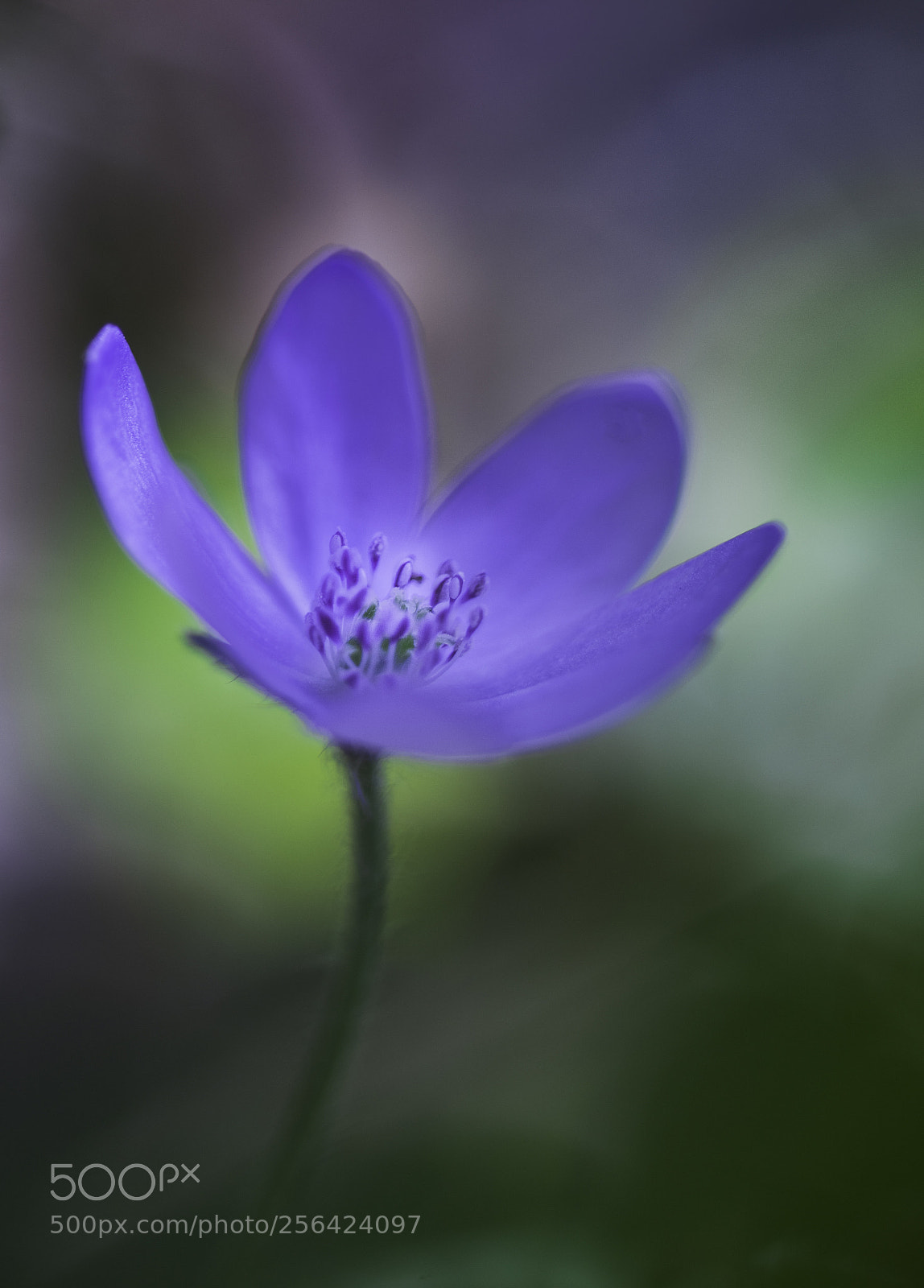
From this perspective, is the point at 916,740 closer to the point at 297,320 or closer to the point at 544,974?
the point at 544,974

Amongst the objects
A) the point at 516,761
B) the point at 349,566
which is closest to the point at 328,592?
the point at 349,566

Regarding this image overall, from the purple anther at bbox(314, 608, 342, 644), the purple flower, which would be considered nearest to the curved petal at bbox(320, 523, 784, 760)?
the purple flower

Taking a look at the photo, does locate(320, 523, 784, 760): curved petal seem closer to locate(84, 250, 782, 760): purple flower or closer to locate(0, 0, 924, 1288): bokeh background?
locate(84, 250, 782, 760): purple flower

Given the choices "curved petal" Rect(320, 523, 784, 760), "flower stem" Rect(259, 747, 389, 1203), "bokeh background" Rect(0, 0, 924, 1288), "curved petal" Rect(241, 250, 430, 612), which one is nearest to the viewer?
"curved petal" Rect(320, 523, 784, 760)

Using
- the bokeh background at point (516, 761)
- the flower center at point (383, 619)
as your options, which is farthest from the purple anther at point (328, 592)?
the bokeh background at point (516, 761)

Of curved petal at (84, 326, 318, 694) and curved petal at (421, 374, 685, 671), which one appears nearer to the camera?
curved petal at (84, 326, 318, 694)

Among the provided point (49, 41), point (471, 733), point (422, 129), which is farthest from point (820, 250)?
point (471, 733)
